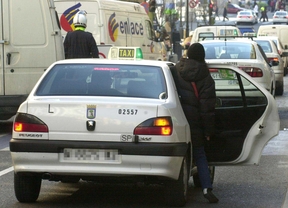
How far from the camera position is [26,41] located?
14.6 meters

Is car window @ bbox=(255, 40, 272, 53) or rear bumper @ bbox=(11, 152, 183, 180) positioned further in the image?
car window @ bbox=(255, 40, 272, 53)

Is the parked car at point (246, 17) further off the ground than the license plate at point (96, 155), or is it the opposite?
the license plate at point (96, 155)

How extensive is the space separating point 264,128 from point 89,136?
198cm

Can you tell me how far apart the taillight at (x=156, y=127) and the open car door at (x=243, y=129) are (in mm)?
1146

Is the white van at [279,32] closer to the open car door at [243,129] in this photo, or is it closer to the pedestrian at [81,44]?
the pedestrian at [81,44]

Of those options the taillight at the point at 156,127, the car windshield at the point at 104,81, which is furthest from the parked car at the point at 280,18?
the taillight at the point at 156,127

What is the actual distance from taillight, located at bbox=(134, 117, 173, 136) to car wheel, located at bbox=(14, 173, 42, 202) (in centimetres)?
108

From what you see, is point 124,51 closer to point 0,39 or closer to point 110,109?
point 110,109

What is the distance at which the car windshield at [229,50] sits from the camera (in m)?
17.7

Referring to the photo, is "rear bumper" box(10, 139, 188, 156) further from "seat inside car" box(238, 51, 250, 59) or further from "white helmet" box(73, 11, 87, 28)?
"seat inside car" box(238, 51, 250, 59)

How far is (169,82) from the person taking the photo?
8.15 meters

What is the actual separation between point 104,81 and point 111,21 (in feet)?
40.9

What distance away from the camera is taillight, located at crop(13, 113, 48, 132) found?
7.73 meters

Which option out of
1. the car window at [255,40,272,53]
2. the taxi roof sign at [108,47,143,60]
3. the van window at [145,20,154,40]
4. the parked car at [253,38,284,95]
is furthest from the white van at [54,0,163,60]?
the taxi roof sign at [108,47,143,60]
